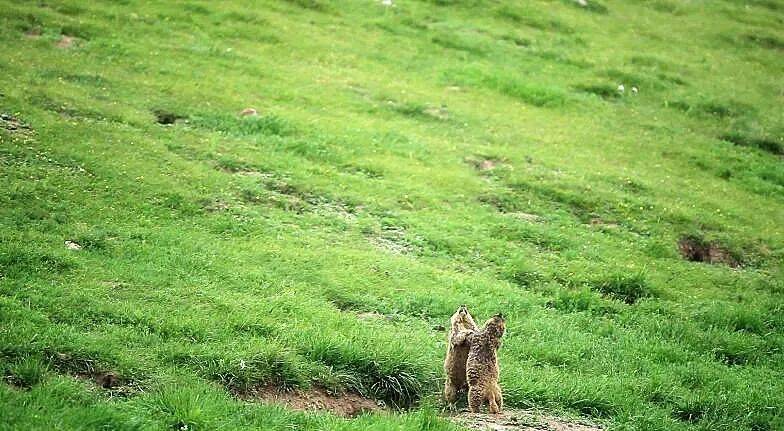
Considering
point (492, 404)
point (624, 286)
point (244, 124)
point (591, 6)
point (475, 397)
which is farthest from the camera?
point (591, 6)

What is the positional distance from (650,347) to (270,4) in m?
21.4

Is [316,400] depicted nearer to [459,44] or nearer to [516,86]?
[516,86]

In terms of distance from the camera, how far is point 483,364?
405 inches

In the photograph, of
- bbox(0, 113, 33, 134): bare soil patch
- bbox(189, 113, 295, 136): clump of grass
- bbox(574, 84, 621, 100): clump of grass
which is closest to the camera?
Answer: bbox(0, 113, 33, 134): bare soil patch

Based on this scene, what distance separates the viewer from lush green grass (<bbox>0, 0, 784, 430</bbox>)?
1099 centimetres

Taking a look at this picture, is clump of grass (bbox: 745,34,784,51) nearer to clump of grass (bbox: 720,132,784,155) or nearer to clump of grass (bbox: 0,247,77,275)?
clump of grass (bbox: 720,132,784,155)

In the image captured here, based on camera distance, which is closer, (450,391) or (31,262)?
(450,391)

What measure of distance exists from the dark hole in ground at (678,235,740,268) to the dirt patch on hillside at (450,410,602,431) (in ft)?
29.7

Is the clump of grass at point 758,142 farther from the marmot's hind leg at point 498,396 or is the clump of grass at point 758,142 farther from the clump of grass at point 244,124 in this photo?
the marmot's hind leg at point 498,396

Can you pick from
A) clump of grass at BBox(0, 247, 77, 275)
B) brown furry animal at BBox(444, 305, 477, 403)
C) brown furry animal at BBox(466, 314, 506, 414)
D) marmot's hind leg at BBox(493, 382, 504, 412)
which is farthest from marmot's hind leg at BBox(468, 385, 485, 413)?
clump of grass at BBox(0, 247, 77, 275)

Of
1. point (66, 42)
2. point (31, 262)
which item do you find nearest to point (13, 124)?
point (31, 262)

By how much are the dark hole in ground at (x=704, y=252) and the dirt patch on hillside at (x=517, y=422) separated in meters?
9.06

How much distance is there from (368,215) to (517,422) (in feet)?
26.4

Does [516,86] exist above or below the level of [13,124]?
above
